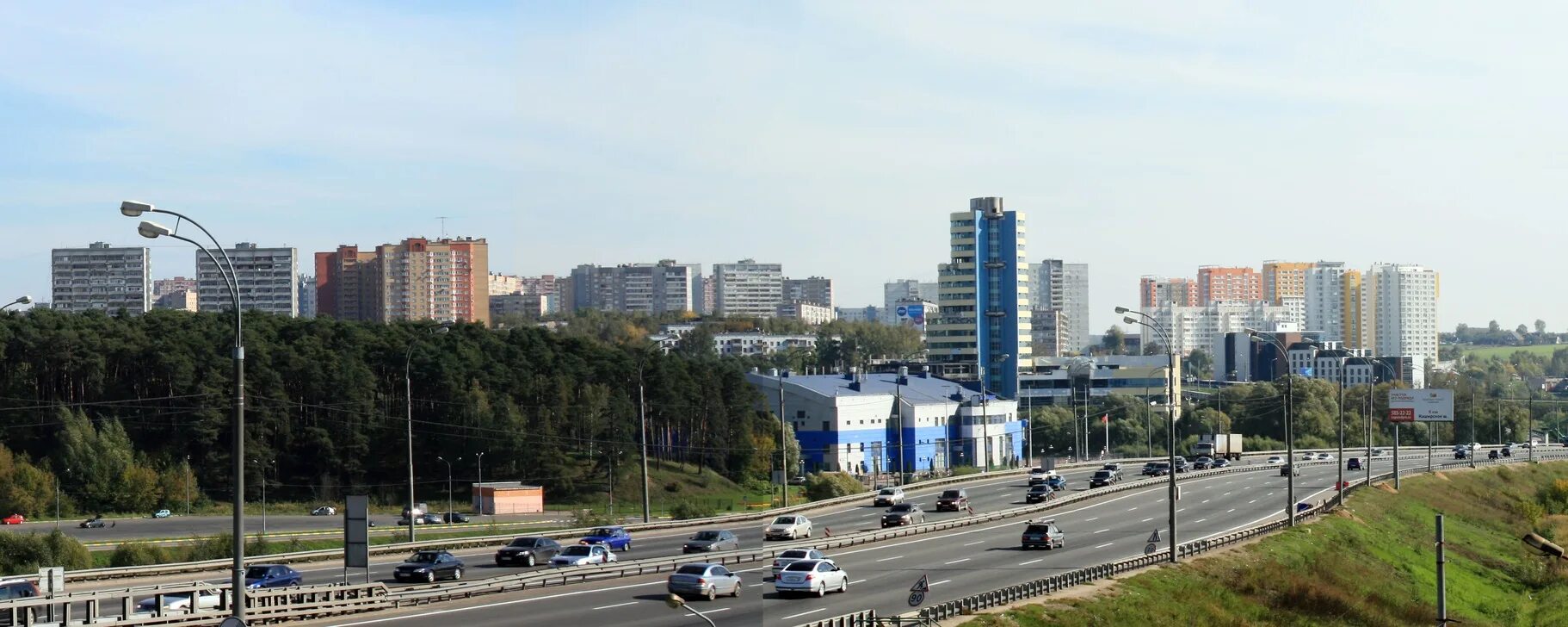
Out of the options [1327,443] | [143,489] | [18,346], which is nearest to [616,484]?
[143,489]

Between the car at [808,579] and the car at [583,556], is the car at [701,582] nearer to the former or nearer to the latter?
the car at [808,579]

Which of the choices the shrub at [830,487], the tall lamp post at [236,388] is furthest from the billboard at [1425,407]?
the tall lamp post at [236,388]

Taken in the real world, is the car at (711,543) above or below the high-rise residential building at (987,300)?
below

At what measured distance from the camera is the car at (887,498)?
8597 cm

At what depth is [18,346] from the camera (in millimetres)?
102938

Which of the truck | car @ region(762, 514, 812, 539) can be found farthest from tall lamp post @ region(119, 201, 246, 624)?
the truck

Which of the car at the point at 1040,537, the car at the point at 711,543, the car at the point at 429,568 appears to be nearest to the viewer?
the car at the point at 429,568

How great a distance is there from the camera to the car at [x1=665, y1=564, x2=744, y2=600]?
4296 centimetres

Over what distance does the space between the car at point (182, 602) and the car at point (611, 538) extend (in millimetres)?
22012

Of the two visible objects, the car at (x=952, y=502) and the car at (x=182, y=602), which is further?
Answer: the car at (x=952, y=502)

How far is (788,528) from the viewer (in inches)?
2544

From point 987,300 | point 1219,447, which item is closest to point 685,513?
point 1219,447

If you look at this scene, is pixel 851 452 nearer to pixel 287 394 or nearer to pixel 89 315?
pixel 287 394

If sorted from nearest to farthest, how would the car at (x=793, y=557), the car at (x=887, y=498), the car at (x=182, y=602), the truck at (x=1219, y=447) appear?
the car at (x=182, y=602) < the car at (x=793, y=557) < the car at (x=887, y=498) < the truck at (x=1219, y=447)
